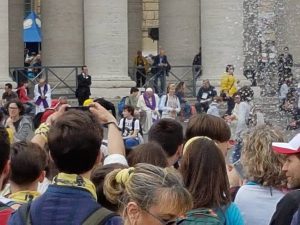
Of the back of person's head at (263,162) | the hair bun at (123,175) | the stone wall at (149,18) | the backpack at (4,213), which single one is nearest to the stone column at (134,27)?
the stone wall at (149,18)

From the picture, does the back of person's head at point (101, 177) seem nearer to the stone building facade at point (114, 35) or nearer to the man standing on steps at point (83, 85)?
the man standing on steps at point (83, 85)

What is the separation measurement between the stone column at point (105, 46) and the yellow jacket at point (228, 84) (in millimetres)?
3058

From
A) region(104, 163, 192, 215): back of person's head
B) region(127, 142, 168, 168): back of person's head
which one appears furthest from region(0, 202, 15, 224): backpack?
region(127, 142, 168, 168): back of person's head

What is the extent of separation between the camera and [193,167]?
24.0 ft

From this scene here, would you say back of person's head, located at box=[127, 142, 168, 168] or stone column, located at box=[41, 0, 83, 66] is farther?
stone column, located at box=[41, 0, 83, 66]

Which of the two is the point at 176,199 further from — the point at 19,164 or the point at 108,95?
the point at 108,95

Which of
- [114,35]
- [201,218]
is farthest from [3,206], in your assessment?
[114,35]

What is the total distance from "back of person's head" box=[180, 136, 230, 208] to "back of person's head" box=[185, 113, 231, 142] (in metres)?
1.15

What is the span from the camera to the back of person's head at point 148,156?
783 centimetres

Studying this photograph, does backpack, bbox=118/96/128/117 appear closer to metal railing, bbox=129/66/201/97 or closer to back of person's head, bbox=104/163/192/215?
metal railing, bbox=129/66/201/97

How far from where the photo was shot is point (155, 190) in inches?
234

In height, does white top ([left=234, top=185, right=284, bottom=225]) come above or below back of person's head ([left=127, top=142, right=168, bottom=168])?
below

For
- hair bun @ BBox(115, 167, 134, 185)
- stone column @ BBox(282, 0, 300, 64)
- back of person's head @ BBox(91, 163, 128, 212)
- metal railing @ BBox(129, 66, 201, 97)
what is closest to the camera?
hair bun @ BBox(115, 167, 134, 185)

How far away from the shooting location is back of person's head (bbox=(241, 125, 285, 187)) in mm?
7996
